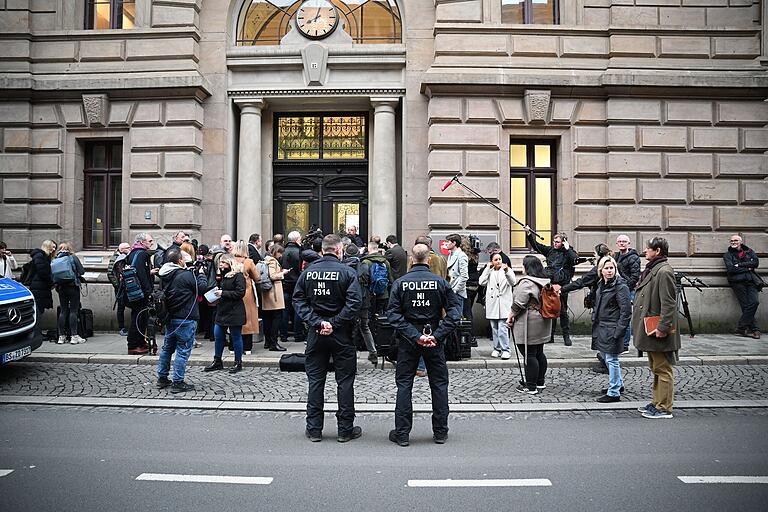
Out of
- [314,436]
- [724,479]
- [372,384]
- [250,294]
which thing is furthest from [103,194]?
[724,479]

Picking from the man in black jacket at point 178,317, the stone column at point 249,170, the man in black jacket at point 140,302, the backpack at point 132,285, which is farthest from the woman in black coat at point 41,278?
the man in black jacket at point 178,317

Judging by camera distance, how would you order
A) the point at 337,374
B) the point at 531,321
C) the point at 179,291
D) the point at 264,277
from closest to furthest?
the point at 337,374, the point at 531,321, the point at 179,291, the point at 264,277

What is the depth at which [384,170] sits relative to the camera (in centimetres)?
1377

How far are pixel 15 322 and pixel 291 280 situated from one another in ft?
15.0

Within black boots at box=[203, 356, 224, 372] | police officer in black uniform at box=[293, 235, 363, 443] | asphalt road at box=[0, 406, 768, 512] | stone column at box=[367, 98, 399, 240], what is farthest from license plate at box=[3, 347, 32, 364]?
stone column at box=[367, 98, 399, 240]

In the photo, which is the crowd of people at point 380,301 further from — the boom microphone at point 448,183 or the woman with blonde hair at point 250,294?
the boom microphone at point 448,183

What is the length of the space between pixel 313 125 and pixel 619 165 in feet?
23.3

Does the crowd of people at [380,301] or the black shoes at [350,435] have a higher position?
the crowd of people at [380,301]

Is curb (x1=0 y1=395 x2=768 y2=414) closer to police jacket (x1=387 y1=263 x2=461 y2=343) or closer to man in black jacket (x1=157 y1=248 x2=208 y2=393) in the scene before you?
man in black jacket (x1=157 y1=248 x2=208 y2=393)

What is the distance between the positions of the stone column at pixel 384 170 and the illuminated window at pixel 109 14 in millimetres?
6070

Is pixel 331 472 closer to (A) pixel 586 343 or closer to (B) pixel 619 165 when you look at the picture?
(A) pixel 586 343

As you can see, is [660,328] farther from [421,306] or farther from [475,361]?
[475,361]

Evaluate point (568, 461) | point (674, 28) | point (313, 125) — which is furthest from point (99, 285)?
point (674, 28)

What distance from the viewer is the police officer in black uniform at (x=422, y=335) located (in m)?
5.95
